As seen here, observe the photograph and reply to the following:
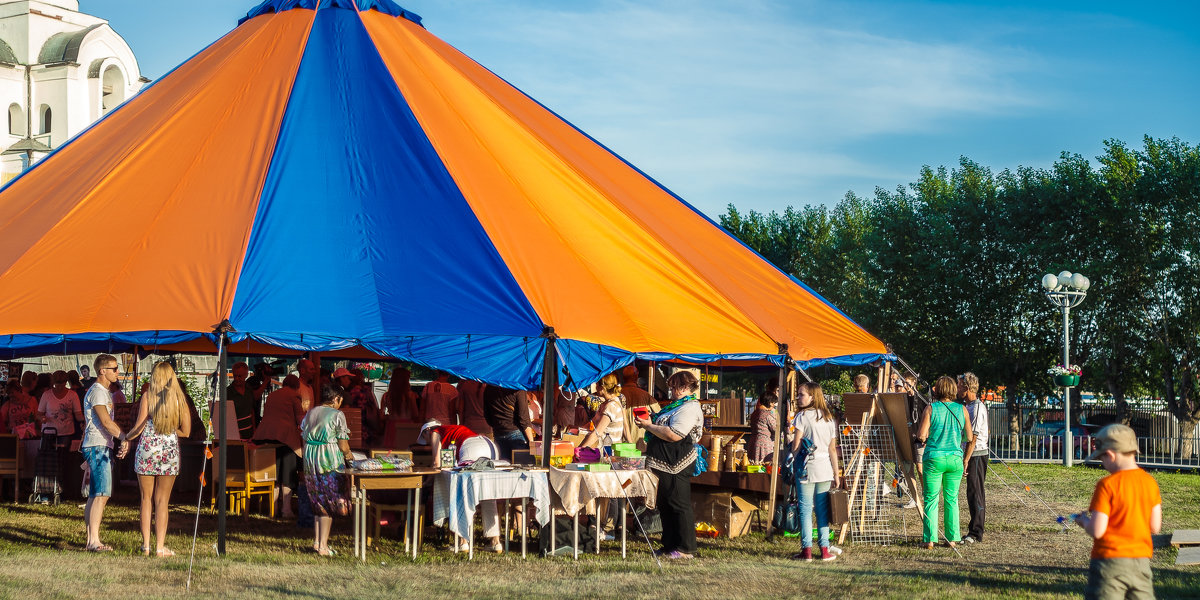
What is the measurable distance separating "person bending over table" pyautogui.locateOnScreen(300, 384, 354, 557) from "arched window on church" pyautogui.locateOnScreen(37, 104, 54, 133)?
34.3 meters

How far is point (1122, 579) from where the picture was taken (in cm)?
514

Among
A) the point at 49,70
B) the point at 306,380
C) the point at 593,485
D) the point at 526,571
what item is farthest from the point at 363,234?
the point at 49,70

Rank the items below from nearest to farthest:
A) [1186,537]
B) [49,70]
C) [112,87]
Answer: [1186,537], [49,70], [112,87]

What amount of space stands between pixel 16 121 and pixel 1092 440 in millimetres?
34301

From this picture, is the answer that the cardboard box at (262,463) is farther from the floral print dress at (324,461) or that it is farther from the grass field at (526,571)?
the floral print dress at (324,461)

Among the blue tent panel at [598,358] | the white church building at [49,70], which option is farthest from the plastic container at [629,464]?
the white church building at [49,70]

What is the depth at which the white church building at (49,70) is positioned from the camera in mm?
37625

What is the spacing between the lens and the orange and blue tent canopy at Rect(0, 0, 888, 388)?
913cm

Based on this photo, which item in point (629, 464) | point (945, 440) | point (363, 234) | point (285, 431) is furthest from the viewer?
point (285, 431)

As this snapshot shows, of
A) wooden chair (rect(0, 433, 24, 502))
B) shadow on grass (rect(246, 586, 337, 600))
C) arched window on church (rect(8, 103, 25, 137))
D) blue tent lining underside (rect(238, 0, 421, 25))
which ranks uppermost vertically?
arched window on church (rect(8, 103, 25, 137))

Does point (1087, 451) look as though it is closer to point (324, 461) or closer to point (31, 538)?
point (324, 461)

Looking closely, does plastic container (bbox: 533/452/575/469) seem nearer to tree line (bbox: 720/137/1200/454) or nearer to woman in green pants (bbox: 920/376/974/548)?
woman in green pants (bbox: 920/376/974/548)

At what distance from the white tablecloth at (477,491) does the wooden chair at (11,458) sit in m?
5.71

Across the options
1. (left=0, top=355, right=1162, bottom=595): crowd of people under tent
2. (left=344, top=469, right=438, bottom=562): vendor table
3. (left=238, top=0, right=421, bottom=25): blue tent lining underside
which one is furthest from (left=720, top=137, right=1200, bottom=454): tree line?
(left=344, top=469, right=438, bottom=562): vendor table
